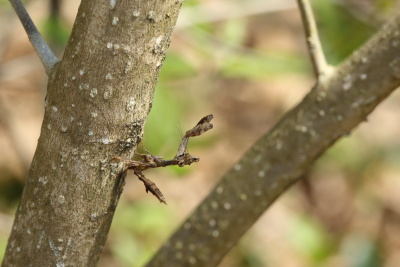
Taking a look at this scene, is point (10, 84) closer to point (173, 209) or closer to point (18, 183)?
point (18, 183)

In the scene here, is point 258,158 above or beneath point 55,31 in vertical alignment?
beneath

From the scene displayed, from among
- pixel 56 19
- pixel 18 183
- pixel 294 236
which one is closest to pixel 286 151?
pixel 56 19

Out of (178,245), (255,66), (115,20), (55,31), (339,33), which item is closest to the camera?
(115,20)

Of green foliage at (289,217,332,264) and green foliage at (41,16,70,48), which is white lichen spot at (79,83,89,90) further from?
green foliage at (289,217,332,264)

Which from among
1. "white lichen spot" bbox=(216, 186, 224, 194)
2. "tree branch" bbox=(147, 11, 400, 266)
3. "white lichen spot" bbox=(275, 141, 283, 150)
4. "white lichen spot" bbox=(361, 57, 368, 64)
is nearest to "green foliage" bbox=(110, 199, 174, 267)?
"tree branch" bbox=(147, 11, 400, 266)

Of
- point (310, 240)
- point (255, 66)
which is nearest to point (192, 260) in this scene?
point (255, 66)

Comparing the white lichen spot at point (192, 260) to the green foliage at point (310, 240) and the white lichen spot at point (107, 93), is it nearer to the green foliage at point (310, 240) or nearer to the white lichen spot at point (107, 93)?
the white lichen spot at point (107, 93)

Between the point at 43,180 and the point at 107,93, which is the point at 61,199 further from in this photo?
the point at 107,93
